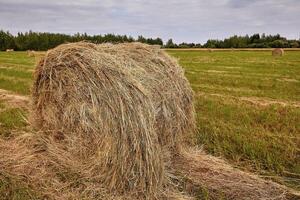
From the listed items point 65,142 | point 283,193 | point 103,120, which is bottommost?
point 283,193

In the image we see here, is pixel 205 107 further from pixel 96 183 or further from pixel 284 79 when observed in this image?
pixel 284 79

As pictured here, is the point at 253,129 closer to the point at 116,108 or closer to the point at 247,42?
the point at 116,108

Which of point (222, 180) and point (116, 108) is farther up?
point (116, 108)

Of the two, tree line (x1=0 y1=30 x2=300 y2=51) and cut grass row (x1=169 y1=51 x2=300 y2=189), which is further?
tree line (x1=0 y1=30 x2=300 y2=51)

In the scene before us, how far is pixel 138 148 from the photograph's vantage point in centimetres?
518

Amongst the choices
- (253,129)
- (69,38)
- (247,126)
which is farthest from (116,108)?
(69,38)

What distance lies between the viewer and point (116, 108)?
210 inches

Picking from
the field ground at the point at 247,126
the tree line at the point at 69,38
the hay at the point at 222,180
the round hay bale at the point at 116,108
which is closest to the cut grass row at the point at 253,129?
the field ground at the point at 247,126

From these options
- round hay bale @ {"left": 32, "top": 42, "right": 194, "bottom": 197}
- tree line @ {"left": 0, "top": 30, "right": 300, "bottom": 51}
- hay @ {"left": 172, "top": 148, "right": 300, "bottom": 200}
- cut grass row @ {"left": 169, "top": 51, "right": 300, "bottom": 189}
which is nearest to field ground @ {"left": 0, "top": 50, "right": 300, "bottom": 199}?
cut grass row @ {"left": 169, "top": 51, "right": 300, "bottom": 189}

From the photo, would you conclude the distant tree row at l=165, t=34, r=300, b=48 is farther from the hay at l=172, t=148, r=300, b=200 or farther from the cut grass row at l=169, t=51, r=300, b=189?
the hay at l=172, t=148, r=300, b=200

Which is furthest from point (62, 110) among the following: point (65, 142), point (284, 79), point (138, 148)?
point (284, 79)

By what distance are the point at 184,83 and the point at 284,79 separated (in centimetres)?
1145

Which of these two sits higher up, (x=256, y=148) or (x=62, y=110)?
(x=62, y=110)

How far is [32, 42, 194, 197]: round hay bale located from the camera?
5.22m
